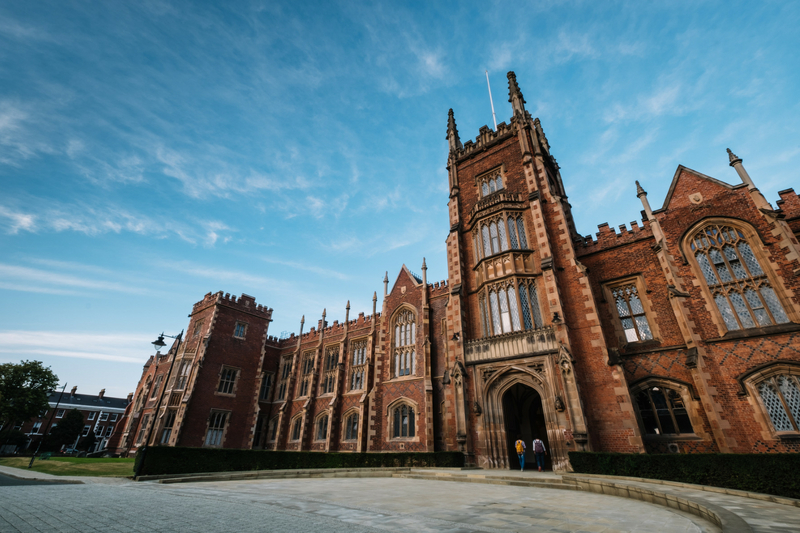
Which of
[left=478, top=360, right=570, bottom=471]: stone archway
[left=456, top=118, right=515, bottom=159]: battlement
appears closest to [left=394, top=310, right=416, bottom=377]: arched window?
[left=478, top=360, right=570, bottom=471]: stone archway

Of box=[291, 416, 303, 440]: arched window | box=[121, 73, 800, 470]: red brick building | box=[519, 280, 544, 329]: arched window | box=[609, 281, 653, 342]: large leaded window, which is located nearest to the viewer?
box=[121, 73, 800, 470]: red brick building

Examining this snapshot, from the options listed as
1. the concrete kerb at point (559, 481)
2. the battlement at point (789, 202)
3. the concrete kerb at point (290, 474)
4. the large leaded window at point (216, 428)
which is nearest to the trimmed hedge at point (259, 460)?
the concrete kerb at point (290, 474)

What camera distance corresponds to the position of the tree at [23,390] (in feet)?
117

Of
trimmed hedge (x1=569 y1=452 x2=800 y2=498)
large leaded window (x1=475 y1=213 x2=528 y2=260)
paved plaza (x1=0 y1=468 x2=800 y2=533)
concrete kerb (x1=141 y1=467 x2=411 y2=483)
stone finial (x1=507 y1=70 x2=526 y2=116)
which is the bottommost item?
concrete kerb (x1=141 y1=467 x2=411 y2=483)

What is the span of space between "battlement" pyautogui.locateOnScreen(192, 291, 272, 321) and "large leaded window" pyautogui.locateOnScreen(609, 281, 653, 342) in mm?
31605

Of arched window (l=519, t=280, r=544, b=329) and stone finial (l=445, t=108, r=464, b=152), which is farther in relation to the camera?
stone finial (l=445, t=108, r=464, b=152)

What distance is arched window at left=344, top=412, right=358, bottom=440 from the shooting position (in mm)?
26866

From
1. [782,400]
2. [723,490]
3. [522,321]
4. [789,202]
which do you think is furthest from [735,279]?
[723,490]

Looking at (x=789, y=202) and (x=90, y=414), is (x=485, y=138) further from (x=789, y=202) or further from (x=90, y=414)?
(x=90, y=414)

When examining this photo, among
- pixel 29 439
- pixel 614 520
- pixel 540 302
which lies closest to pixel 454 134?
pixel 540 302

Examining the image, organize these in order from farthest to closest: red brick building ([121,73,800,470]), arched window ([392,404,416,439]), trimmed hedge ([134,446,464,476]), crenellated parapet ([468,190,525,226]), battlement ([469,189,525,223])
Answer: arched window ([392,404,416,439])
battlement ([469,189,525,223])
crenellated parapet ([468,190,525,226])
trimmed hedge ([134,446,464,476])
red brick building ([121,73,800,470])

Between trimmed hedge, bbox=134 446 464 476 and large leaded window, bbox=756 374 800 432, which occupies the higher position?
large leaded window, bbox=756 374 800 432

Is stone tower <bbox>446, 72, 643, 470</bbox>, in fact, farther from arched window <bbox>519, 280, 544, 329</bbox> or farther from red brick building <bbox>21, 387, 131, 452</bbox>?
red brick building <bbox>21, 387, 131, 452</bbox>

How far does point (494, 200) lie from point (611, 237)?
21.9 feet
